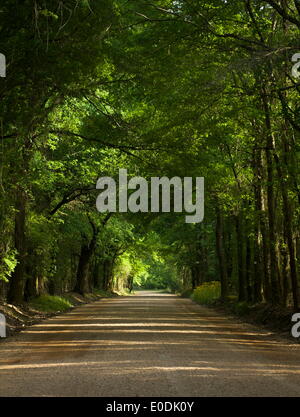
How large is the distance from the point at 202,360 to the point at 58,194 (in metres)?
22.2

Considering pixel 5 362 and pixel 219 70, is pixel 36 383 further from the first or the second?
pixel 219 70

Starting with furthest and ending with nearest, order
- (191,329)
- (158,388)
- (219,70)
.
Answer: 1. (191,329)
2. (219,70)
3. (158,388)

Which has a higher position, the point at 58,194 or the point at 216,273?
the point at 58,194

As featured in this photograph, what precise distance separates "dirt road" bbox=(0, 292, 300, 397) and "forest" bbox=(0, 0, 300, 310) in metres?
3.75

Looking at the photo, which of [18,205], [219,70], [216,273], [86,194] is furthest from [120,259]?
[219,70]

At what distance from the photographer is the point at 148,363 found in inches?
440

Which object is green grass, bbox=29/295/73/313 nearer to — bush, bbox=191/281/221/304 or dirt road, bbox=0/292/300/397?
dirt road, bbox=0/292/300/397

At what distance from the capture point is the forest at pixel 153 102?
14.6 metres

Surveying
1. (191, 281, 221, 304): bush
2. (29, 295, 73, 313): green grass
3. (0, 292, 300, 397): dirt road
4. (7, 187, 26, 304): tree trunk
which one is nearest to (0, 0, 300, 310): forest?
(7, 187, 26, 304): tree trunk

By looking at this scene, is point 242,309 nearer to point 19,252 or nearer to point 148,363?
point 19,252

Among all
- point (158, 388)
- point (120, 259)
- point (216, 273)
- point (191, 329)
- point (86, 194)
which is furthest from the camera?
point (120, 259)

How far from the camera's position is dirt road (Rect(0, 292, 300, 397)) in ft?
28.1

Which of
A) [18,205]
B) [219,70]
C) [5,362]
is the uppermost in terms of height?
[219,70]

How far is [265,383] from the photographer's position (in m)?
9.12
